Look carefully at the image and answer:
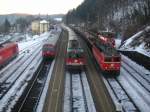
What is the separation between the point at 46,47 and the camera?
45.9 meters

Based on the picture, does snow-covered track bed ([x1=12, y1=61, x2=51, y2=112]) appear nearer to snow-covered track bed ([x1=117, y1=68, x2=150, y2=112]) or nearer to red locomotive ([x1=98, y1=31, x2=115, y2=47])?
snow-covered track bed ([x1=117, y1=68, x2=150, y2=112])

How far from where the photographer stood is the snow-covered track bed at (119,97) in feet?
78.1

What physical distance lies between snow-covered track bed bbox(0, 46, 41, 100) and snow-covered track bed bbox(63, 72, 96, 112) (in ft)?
18.0

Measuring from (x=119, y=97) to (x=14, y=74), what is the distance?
1465 cm

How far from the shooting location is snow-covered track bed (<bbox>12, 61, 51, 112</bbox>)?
78.9 ft

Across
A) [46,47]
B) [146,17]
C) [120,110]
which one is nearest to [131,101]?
[120,110]

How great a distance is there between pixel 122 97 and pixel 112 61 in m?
7.54

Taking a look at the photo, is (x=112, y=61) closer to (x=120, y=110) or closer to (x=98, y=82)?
(x=98, y=82)

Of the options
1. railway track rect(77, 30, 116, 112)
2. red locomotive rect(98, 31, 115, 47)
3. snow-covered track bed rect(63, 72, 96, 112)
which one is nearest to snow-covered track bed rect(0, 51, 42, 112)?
snow-covered track bed rect(63, 72, 96, 112)

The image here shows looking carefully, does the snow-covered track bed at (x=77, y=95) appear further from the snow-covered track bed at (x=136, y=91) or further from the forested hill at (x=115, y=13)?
the forested hill at (x=115, y=13)

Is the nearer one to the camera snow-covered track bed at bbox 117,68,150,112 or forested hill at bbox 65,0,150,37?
snow-covered track bed at bbox 117,68,150,112

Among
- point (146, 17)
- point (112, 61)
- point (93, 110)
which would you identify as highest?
point (146, 17)

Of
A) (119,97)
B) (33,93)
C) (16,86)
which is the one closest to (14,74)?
(16,86)

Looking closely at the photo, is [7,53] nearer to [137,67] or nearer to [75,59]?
[75,59]
